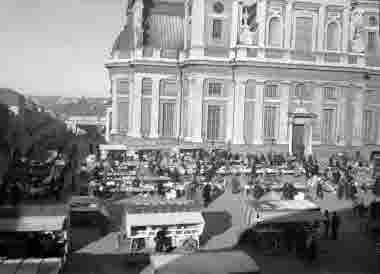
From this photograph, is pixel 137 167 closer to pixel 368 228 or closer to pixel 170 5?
pixel 368 228

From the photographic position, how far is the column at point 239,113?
36.2 m

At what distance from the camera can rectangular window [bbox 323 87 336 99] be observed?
37.5 metres

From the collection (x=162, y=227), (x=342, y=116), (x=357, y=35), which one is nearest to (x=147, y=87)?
(x=342, y=116)

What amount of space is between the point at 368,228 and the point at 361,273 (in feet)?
14.6

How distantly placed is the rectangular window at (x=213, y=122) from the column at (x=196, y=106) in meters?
0.83

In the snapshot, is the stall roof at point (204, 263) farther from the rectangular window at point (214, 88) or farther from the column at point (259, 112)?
the rectangular window at point (214, 88)

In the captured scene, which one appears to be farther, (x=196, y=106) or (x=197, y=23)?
(x=197, y=23)

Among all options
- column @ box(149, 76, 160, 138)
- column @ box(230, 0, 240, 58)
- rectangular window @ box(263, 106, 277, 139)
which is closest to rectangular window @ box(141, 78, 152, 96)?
column @ box(149, 76, 160, 138)

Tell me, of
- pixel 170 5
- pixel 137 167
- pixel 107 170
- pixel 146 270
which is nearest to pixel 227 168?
pixel 137 167

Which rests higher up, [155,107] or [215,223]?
[155,107]

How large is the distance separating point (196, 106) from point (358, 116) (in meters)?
13.4

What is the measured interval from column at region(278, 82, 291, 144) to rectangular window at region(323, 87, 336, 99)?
10.4 feet

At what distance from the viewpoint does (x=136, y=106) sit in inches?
1500

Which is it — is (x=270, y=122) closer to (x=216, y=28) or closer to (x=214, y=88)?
(x=214, y=88)
